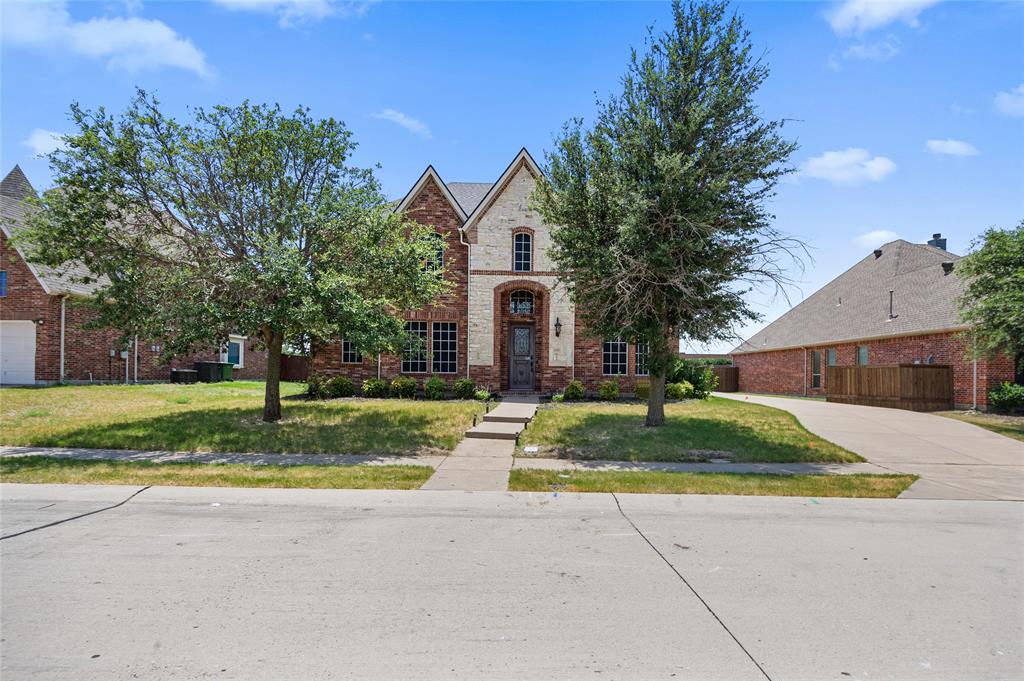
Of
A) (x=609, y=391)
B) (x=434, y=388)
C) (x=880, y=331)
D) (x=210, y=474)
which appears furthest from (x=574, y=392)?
(x=880, y=331)

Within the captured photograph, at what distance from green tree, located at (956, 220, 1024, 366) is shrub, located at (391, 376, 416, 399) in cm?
1811

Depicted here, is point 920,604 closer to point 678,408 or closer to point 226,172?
point 678,408

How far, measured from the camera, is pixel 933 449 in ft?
40.9

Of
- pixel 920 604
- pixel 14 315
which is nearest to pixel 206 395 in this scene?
pixel 14 315

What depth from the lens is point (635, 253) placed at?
12.3 meters

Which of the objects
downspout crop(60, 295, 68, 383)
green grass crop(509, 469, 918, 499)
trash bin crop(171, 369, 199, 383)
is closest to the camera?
green grass crop(509, 469, 918, 499)

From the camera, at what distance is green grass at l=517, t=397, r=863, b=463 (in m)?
11.2

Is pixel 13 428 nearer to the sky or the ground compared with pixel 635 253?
nearer to the ground

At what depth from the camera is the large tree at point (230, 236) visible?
38.6ft

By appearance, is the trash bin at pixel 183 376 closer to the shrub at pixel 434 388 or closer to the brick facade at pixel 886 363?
the shrub at pixel 434 388

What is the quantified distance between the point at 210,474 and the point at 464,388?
11.5m

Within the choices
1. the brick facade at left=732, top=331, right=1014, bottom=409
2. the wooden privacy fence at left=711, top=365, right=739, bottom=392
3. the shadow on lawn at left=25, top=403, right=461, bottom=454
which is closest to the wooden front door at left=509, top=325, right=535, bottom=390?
the shadow on lawn at left=25, top=403, right=461, bottom=454

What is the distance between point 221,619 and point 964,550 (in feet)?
22.9

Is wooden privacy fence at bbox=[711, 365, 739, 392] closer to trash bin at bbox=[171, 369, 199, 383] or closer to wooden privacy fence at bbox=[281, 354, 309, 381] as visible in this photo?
wooden privacy fence at bbox=[281, 354, 309, 381]
